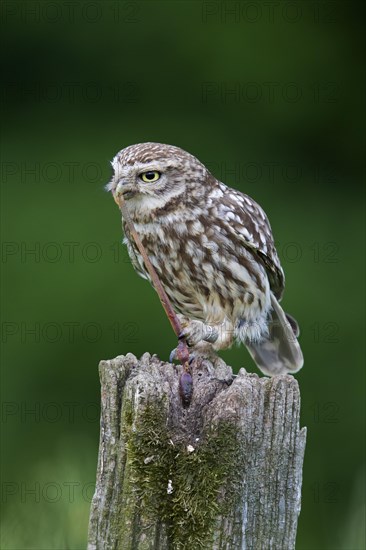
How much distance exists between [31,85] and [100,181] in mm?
979

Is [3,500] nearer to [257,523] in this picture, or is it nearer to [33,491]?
[33,491]

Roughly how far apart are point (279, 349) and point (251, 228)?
0.76m

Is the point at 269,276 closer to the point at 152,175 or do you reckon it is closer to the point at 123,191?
the point at 152,175

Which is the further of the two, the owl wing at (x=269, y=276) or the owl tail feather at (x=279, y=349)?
the owl tail feather at (x=279, y=349)

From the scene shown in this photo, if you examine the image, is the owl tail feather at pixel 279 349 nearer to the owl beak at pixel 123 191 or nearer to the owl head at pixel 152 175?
the owl head at pixel 152 175

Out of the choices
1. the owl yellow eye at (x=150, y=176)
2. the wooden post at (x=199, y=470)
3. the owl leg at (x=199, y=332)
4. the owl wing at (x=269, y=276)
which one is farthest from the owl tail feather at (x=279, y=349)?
the wooden post at (x=199, y=470)

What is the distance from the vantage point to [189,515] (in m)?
2.20

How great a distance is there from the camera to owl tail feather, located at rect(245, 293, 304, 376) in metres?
4.68

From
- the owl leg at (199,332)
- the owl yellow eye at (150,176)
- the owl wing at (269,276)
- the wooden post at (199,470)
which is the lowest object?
the wooden post at (199,470)

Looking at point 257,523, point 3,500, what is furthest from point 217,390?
point 3,500

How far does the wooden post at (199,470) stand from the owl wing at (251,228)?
1.94 m

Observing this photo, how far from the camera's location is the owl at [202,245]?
159 inches

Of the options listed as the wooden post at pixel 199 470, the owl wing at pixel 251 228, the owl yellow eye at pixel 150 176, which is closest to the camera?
the wooden post at pixel 199 470

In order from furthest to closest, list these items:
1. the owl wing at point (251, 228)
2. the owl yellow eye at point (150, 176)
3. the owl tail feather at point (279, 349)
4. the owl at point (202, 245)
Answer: the owl tail feather at point (279, 349)
the owl wing at point (251, 228)
the owl at point (202, 245)
the owl yellow eye at point (150, 176)
